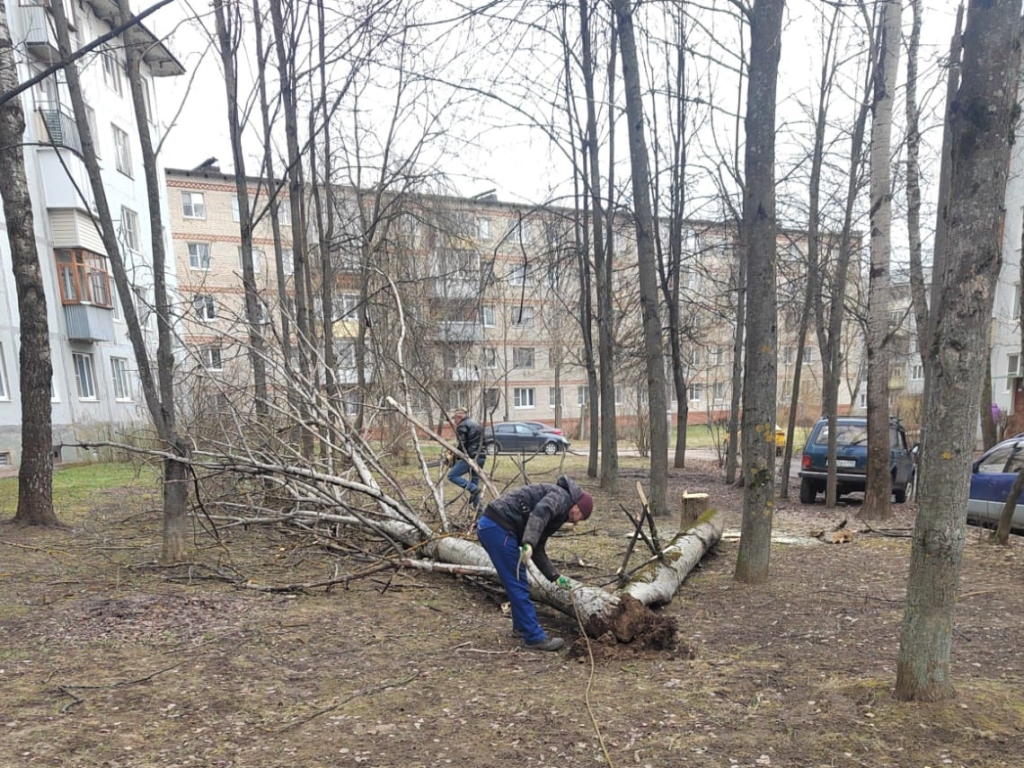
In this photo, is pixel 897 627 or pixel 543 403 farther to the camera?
pixel 543 403

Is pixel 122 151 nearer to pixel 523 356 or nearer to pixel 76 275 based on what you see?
pixel 76 275

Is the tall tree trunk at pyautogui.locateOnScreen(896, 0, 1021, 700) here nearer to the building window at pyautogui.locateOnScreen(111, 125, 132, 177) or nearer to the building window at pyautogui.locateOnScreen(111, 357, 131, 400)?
the building window at pyautogui.locateOnScreen(111, 357, 131, 400)

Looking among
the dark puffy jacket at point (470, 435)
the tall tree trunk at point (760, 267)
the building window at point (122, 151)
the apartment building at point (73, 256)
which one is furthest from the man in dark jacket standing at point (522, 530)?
the building window at point (122, 151)

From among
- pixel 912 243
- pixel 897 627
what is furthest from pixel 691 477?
pixel 897 627

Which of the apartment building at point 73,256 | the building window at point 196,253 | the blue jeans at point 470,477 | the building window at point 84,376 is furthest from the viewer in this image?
the building window at point 196,253

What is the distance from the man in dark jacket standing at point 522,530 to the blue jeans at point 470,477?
237 cm

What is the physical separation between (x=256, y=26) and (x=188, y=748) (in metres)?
10.4

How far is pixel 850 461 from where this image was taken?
1098 centimetres

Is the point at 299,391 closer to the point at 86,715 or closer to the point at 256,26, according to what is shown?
the point at 86,715

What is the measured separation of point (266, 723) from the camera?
3.06 meters

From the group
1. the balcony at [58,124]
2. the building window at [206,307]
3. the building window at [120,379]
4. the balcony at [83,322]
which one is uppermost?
the balcony at [58,124]

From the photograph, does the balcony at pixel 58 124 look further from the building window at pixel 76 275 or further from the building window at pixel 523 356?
the building window at pixel 523 356

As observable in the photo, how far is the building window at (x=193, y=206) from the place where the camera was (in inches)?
1176

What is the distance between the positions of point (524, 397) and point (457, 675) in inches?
1267
